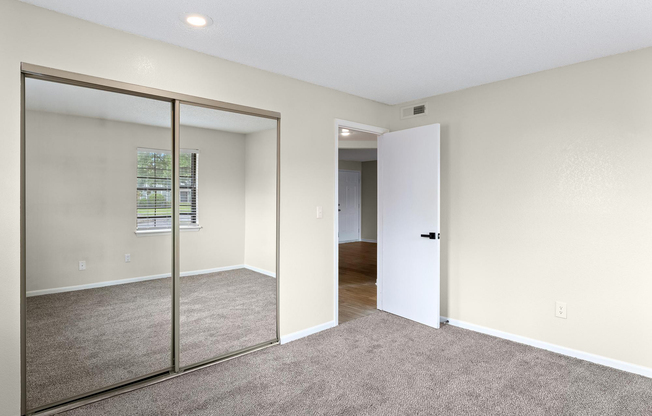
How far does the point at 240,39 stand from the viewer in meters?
2.56

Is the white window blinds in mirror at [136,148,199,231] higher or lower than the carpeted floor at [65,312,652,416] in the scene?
higher

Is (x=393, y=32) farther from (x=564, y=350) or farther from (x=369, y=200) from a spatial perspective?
(x=369, y=200)

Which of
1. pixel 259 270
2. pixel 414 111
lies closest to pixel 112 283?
pixel 259 270

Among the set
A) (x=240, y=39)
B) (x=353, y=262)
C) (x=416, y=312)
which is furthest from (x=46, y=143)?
(x=353, y=262)

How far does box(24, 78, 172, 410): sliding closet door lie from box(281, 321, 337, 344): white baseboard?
1024mm

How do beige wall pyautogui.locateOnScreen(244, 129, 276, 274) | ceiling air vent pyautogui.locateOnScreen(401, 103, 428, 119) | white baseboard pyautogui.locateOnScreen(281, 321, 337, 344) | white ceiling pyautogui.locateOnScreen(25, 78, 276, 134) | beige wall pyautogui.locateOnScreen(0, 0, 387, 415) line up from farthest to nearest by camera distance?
ceiling air vent pyautogui.locateOnScreen(401, 103, 428, 119), white baseboard pyautogui.locateOnScreen(281, 321, 337, 344), beige wall pyautogui.locateOnScreen(244, 129, 276, 274), white ceiling pyautogui.locateOnScreen(25, 78, 276, 134), beige wall pyautogui.locateOnScreen(0, 0, 387, 415)

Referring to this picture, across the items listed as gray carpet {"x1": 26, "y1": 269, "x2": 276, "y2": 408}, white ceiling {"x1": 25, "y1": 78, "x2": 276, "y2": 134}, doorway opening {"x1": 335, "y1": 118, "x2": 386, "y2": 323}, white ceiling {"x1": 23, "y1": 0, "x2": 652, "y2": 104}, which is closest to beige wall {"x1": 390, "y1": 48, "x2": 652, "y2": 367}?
white ceiling {"x1": 23, "y1": 0, "x2": 652, "y2": 104}

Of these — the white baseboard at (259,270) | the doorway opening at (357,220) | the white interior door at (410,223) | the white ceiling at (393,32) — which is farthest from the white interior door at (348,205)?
the white ceiling at (393,32)

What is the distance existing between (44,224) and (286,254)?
1.81 meters

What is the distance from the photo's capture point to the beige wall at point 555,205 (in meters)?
2.74

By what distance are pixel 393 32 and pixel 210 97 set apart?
1.46 meters

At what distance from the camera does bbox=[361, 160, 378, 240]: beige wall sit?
34.9 ft

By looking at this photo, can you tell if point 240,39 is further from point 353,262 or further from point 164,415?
point 353,262

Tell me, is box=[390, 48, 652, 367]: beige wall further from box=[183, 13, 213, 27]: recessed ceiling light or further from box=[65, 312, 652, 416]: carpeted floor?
box=[183, 13, 213, 27]: recessed ceiling light
